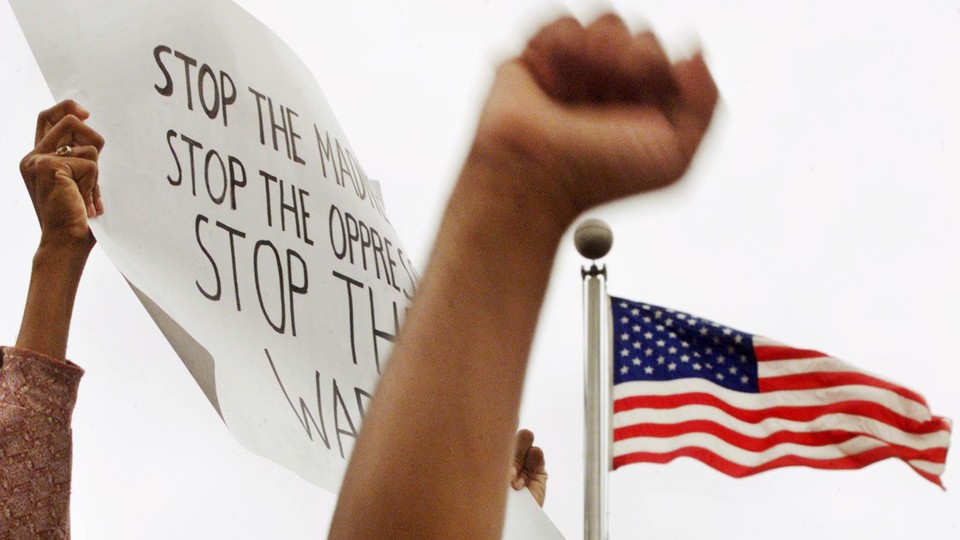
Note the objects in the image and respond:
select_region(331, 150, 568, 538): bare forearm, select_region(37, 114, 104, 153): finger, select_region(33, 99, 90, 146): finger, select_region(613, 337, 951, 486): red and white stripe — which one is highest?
select_region(613, 337, 951, 486): red and white stripe

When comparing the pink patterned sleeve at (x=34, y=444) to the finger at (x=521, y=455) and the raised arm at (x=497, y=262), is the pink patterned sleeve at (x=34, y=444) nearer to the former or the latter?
the finger at (x=521, y=455)

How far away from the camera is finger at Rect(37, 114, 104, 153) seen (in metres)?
1.69

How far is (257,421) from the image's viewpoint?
1.63m

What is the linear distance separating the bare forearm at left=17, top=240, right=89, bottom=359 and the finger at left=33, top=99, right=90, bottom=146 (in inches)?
9.8

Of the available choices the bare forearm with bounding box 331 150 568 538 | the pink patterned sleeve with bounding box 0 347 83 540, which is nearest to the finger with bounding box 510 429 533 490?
the pink patterned sleeve with bounding box 0 347 83 540


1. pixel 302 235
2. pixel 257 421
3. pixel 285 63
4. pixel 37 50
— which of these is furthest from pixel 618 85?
pixel 285 63

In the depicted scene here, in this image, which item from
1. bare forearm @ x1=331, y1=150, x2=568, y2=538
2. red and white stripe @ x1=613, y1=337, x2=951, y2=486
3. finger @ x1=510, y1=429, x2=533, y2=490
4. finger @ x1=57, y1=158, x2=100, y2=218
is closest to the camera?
bare forearm @ x1=331, y1=150, x2=568, y2=538

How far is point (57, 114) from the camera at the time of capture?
176cm

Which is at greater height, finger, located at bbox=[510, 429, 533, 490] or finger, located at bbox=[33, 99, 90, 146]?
finger, located at bbox=[510, 429, 533, 490]

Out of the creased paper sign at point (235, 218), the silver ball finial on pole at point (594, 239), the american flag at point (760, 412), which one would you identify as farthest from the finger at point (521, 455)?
the silver ball finial on pole at point (594, 239)

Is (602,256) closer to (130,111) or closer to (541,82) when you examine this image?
(130,111)

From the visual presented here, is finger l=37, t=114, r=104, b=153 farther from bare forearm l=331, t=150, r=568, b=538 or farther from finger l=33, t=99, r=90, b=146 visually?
bare forearm l=331, t=150, r=568, b=538

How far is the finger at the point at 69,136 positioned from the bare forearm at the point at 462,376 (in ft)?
3.95

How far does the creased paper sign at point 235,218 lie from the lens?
1.69 meters
